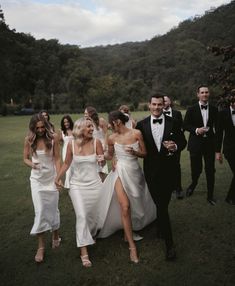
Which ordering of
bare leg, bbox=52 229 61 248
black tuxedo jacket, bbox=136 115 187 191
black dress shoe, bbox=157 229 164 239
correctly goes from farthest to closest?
black dress shoe, bbox=157 229 164 239 < bare leg, bbox=52 229 61 248 < black tuxedo jacket, bbox=136 115 187 191

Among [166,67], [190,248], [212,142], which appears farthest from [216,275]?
[166,67]

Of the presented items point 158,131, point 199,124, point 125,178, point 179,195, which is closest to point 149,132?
point 158,131

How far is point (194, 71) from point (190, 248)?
81.0m

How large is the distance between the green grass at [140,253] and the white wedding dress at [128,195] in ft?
0.92

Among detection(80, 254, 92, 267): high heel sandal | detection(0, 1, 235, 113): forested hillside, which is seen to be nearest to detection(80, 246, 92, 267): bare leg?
detection(80, 254, 92, 267): high heel sandal

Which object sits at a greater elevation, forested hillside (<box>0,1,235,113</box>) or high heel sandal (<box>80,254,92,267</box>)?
forested hillside (<box>0,1,235,113</box>)

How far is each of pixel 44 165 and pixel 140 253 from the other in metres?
2.07

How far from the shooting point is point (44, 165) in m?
5.61

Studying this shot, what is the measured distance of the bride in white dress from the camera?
5.40 m

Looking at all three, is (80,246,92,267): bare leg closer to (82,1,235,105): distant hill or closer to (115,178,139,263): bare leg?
(115,178,139,263): bare leg

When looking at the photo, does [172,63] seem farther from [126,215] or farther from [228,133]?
[126,215]

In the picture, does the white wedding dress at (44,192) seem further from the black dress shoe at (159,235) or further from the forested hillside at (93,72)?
the forested hillside at (93,72)

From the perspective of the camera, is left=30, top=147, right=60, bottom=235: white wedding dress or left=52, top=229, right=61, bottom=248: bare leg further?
left=52, top=229, right=61, bottom=248: bare leg

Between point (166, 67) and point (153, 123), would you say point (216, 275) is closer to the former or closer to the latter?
point (153, 123)
